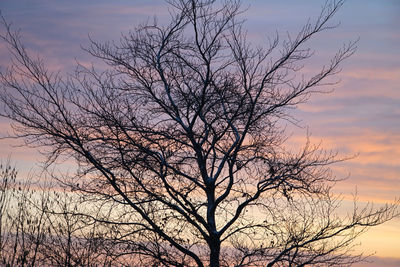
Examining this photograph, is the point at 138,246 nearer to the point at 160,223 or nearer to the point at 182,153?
the point at 160,223

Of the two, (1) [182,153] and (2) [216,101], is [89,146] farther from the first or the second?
(2) [216,101]

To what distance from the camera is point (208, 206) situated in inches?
516

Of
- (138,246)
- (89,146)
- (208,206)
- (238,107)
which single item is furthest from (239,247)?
(89,146)

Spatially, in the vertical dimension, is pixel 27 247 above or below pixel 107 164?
below

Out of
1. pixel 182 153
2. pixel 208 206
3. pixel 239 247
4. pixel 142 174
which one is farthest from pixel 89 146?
pixel 239 247

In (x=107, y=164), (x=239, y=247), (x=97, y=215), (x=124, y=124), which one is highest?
(x=124, y=124)

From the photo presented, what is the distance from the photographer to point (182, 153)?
1327 cm

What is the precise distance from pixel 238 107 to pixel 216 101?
564 mm

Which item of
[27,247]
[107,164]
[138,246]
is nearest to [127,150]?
[107,164]

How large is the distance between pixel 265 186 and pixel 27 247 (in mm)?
5898

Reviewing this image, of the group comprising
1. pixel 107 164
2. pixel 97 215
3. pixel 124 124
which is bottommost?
pixel 97 215

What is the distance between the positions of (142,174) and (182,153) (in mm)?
1172

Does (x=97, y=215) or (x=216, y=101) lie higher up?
(x=216, y=101)

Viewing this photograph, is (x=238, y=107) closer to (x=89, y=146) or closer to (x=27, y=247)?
(x=89, y=146)
